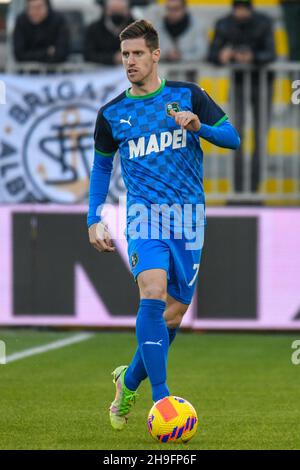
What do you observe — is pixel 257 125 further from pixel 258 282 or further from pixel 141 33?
pixel 141 33

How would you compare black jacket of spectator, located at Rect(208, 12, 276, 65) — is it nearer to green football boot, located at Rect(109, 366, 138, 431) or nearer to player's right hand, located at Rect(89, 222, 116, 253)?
player's right hand, located at Rect(89, 222, 116, 253)

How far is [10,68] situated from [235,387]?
6.08m

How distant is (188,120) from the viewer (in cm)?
695

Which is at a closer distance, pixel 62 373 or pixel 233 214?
pixel 62 373

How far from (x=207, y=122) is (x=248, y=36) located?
674cm

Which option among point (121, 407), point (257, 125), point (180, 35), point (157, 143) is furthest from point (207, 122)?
point (180, 35)

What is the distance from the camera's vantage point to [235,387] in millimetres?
9453

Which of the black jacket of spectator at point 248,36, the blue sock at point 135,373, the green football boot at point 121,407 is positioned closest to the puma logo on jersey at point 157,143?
the blue sock at point 135,373

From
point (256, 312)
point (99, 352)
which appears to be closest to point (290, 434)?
point (99, 352)

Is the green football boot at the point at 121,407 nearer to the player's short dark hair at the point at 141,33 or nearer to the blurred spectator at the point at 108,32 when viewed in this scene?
the player's short dark hair at the point at 141,33

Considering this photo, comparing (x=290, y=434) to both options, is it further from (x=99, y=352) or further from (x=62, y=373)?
(x=99, y=352)

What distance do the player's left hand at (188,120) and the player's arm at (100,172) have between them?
2.26ft

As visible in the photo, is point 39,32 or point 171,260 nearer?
point 171,260

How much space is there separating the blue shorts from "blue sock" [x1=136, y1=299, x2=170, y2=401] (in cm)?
22
